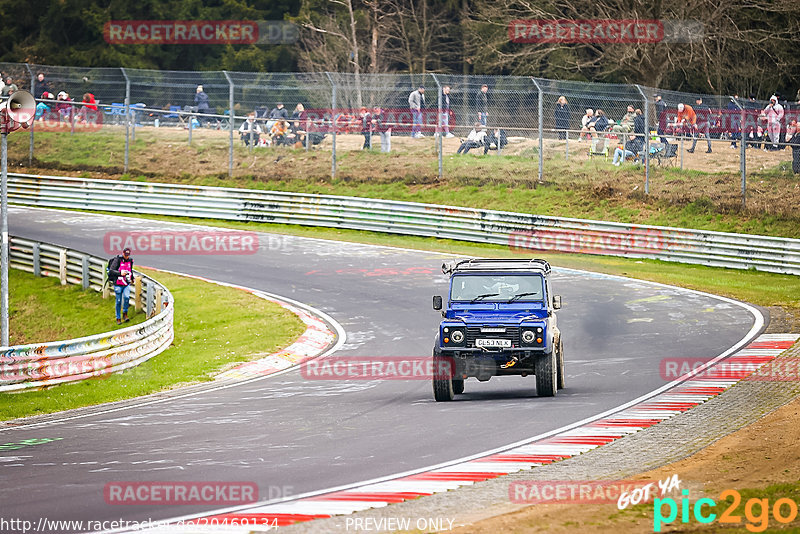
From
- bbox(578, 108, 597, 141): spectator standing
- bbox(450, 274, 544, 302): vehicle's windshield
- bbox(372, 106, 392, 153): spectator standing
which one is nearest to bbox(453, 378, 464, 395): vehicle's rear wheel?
bbox(450, 274, 544, 302): vehicle's windshield

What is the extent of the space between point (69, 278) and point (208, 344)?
9.10 metres

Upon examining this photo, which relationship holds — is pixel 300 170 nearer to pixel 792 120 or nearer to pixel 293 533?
pixel 792 120

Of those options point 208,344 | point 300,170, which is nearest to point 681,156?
point 300,170

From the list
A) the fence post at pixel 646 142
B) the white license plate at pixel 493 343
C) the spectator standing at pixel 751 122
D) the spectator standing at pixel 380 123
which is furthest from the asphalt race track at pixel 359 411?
the spectator standing at pixel 380 123

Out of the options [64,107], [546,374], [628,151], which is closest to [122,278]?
[546,374]

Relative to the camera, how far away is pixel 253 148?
38.8 metres

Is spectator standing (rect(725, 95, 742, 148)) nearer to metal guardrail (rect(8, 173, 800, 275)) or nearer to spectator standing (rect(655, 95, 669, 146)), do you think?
spectator standing (rect(655, 95, 669, 146))

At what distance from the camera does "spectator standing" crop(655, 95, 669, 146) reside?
32188 mm

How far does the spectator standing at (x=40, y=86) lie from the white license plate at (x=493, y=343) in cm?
2913

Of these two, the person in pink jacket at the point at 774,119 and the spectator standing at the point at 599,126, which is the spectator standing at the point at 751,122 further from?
the spectator standing at the point at 599,126

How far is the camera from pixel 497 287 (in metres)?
15.8

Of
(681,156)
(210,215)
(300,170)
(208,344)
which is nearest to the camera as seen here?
(208,344)

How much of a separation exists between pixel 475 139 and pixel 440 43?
66.1 feet

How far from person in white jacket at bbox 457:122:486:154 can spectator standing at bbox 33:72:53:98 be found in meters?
15.4
